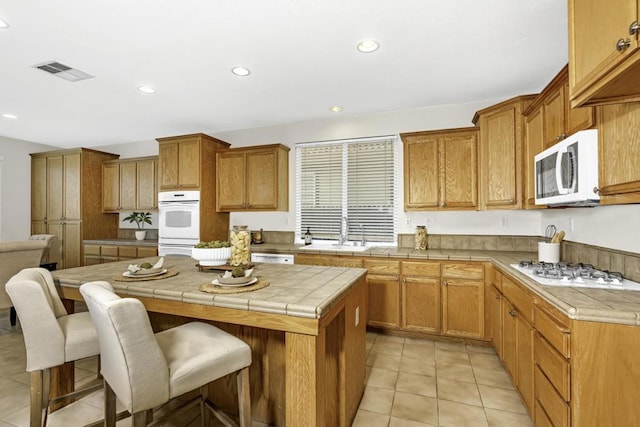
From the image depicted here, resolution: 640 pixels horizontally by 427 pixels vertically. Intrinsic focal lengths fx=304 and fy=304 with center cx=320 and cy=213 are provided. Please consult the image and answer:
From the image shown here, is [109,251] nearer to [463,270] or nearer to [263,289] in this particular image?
[263,289]

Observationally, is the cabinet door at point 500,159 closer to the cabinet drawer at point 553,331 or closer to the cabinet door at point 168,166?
the cabinet drawer at point 553,331

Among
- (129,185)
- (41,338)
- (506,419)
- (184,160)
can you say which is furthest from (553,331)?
(129,185)

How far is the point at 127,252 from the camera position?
4.52 m

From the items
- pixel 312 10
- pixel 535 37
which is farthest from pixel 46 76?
pixel 535 37

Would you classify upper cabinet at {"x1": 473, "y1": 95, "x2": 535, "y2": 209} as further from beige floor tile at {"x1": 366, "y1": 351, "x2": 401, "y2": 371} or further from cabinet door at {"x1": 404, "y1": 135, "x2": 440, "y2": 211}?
beige floor tile at {"x1": 366, "y1": 351, "x2": 401, "y2": 371}

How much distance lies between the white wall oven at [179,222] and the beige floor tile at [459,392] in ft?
10.8

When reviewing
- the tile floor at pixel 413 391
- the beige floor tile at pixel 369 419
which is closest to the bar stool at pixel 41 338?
the tile floor at pixel 413 391

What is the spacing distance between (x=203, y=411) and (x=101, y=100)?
11.3 ft

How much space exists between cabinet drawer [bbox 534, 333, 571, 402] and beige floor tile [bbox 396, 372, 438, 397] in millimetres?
851

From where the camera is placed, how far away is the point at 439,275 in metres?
3.06

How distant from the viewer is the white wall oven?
13.5 feet

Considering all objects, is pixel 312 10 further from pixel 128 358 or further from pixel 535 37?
pixel 128 358

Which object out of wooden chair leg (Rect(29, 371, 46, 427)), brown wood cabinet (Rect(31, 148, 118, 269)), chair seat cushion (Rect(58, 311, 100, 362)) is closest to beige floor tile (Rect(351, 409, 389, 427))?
chair seat cushion (Rect(58, 311, 100, 362))

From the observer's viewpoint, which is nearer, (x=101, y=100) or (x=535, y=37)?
(x=535, y=37)
